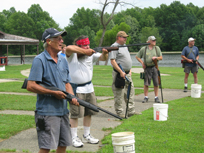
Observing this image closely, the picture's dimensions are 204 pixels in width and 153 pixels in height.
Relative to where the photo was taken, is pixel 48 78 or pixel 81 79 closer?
pixel 48 78

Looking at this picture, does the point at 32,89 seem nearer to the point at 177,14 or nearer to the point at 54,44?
the point at 54,44

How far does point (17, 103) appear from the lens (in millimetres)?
10281

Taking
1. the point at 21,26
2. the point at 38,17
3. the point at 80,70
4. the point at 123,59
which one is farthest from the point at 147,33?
the point at 80,70

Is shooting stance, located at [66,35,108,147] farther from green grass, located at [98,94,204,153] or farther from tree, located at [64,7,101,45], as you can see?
tree, located at [64,7,101,45]

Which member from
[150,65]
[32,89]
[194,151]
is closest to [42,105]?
[32,89]

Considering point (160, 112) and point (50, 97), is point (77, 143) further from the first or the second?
point (160, 112)

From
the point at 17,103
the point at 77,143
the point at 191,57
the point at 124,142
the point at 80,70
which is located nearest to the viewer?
the point at 124,142

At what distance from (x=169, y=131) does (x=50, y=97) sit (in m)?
3.23

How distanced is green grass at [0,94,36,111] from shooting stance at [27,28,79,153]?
545 centimetres

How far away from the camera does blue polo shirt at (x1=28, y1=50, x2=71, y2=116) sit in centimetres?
376

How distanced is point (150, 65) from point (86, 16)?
11949 centimetres

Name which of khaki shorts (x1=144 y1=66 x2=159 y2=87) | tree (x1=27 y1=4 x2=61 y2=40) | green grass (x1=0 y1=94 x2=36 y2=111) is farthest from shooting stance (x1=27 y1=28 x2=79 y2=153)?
tree (x1=27 y1=4 x2=61 y2=40)

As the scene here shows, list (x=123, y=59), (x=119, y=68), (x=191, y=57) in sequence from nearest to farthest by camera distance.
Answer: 1. (x=119, y=68)
2. (x=123, y=59)
3. (x=191, y=57)

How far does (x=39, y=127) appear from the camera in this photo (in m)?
3.77
